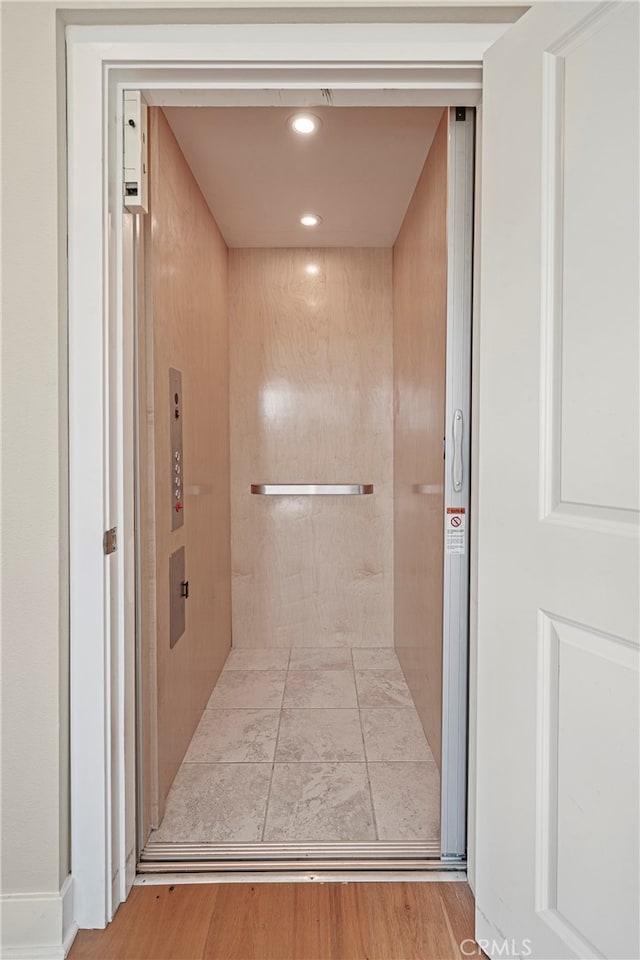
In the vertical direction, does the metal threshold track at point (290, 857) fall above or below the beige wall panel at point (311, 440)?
below

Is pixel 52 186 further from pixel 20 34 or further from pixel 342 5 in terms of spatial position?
pixel 342 5

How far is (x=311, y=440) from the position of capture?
3.29 meters

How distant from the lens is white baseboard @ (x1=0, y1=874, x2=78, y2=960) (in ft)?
4.05

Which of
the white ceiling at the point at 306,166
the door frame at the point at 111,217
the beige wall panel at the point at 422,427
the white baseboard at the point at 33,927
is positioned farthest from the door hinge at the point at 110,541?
the white ceiling at the point at 306,166

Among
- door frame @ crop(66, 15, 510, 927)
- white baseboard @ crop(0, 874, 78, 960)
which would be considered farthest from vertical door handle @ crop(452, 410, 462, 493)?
white baseboard @ crop(0, 874, 78, 960)

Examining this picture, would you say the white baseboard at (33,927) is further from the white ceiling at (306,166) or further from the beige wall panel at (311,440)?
the white ceiling at (306,166)

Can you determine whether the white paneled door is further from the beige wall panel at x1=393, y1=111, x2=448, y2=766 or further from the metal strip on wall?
the beige wall panel at x1=393, y1=111, x2=448, y2=766

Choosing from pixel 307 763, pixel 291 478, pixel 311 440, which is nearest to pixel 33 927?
pixel 307 763

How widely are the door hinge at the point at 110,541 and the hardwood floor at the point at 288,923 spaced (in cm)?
89

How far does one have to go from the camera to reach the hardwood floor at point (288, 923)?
1251 mm

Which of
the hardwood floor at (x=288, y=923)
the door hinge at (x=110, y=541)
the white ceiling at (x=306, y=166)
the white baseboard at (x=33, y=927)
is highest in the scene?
the white ceiling at (x=306, y=166)

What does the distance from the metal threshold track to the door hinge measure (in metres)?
0.90

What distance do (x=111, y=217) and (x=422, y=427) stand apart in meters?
1.40

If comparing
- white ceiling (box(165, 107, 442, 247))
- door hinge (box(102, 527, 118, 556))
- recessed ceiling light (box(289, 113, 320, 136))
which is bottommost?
door hinge (box(102, 527, 118, 556))
